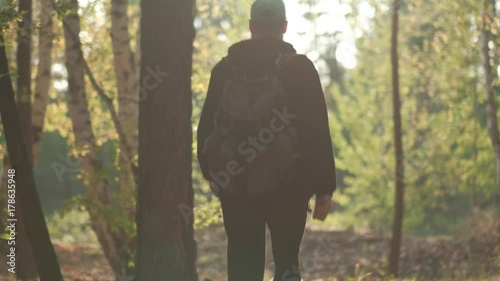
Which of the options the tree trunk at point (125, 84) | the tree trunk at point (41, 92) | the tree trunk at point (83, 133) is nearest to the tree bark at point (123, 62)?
the tree trunk at point (125, 84)

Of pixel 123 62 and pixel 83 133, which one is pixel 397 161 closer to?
pixel 123 62

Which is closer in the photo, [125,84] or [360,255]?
[125,84]

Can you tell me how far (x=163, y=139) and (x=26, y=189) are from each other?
1303 millimetres

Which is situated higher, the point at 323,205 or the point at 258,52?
the point at 258,52

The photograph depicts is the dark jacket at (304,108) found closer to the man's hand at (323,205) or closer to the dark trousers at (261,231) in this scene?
the man's hand at (323,205)

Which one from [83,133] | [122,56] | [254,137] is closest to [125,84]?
[122,56]

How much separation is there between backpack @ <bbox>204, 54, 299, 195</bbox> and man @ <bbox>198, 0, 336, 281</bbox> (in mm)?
58

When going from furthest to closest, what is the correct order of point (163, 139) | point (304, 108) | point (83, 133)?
1. point (83, 133)
2. point (163, 139)
3. point (304, 108)

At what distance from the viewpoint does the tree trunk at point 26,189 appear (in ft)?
24.8

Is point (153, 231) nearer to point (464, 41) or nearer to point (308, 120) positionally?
point (308, 120)

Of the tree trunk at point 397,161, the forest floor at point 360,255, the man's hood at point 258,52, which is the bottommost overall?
the forest floor at point 360,255

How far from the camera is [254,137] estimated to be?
5.61m

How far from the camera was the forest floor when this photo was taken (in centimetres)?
2247

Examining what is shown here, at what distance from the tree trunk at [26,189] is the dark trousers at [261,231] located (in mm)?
2306
